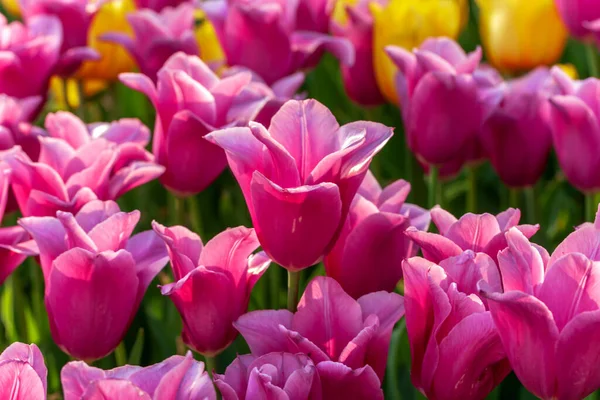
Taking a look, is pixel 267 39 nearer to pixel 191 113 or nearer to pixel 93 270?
pixel 191 113

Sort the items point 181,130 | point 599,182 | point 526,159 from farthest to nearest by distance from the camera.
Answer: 1. point 526,159
2. point 599,182
3. point 181,130

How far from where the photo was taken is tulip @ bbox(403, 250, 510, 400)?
0.68 m

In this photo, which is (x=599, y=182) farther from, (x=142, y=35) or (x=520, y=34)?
(x=142, y=35)

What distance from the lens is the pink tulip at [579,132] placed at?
3.61ft

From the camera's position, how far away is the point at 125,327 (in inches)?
32.9

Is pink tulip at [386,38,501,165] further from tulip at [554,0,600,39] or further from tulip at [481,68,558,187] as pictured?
tulip at [554,0,600,39]

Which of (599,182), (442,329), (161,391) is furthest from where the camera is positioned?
(599,182)

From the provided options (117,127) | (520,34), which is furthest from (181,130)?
(520,34)

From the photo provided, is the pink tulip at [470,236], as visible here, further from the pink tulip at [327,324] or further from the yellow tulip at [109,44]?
the yellow tulip at [109,44]

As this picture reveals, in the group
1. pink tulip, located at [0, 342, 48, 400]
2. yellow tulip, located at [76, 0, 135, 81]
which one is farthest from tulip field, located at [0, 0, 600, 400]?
yellow tulip, located at [76, 0, 135, 81]

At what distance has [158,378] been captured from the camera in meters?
0.62

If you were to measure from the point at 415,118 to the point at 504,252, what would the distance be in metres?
0.54

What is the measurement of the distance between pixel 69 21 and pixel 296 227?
84 centimetres

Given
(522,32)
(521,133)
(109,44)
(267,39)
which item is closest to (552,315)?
(521,133)
